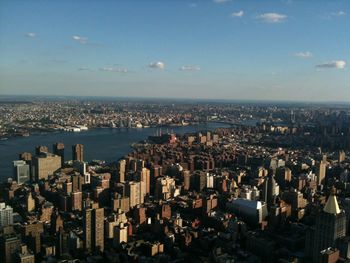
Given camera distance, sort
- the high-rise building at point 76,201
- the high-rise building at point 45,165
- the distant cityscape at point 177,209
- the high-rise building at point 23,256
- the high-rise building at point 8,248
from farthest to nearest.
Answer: the high-rise building at point 45,165 < the high-rise building at point 76,201 < the distant cityscape at point 177,209 < the high-rise building at point 8,248 < the high-rise building at point 23,256

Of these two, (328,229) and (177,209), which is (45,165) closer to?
(177,209)

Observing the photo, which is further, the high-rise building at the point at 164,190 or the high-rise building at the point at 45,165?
the high-rise building at the point at 45,165

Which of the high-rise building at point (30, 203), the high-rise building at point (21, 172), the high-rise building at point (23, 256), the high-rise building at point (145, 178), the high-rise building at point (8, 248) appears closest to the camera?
the high-rise building at point (23, 256)

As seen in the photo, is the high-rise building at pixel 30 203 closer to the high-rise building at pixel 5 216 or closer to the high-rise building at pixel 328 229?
the high-rise building at pixel 5 216

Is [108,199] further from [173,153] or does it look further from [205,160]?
[173,153]

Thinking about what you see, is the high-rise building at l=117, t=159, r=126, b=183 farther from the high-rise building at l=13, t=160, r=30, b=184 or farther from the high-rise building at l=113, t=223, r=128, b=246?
the high-rise building at l=113, t=223, r=128, b=246

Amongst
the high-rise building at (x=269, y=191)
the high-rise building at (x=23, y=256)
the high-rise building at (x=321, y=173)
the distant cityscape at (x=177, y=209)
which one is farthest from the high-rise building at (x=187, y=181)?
the high-rise building at (x=23, y=256)
